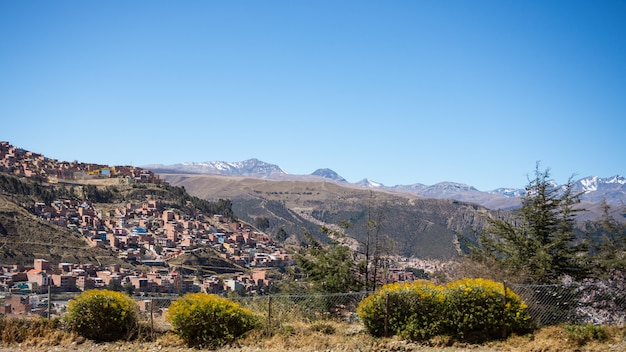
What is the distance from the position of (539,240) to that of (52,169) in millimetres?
130510

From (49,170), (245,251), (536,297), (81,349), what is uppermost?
(49,170)

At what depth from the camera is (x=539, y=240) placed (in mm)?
14891

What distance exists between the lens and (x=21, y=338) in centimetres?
1004

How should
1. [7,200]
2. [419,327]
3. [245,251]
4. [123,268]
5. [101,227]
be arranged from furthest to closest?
[245,251]
[101,227]
[7,200]
[123,268]
[419,327]

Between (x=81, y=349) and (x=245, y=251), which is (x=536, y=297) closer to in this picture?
(x=81, y=349)

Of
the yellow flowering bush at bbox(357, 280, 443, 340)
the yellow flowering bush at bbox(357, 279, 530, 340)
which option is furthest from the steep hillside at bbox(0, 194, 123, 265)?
the yellow flowering bush at bbox(357, 279, 530, 340)

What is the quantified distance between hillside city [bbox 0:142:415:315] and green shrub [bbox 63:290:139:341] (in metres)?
27.2

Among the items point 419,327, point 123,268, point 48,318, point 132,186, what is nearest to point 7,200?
point 123,268

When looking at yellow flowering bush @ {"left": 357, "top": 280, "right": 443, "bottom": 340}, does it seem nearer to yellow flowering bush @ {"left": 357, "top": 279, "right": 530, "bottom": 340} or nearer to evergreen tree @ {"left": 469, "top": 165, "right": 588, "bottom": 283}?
yellow flowering bush @ {"left": 357, "top": 279, "right": 530, "bottom": 340}

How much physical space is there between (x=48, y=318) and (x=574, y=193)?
15.3 meters

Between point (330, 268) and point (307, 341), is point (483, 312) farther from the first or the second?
point (330, 268)

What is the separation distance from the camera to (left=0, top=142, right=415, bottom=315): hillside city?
52469 mm

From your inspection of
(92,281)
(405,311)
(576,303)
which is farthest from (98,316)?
(92,281)

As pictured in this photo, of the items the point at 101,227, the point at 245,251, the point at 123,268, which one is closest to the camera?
the point at 123,268
